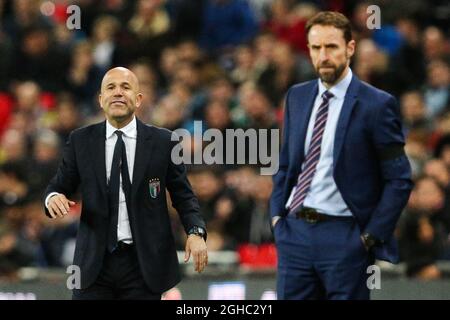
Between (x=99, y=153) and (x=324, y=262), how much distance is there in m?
1.38

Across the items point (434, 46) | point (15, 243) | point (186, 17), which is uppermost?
point (186, 17)

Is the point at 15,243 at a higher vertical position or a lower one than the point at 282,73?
lower

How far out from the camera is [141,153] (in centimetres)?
626

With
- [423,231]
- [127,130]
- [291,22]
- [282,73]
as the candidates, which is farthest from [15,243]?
[127,130]

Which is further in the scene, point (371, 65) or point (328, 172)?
point (371, 65)

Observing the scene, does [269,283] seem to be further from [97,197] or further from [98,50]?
[98,50]

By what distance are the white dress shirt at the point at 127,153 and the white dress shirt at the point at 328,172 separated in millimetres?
1079

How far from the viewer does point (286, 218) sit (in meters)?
6.91

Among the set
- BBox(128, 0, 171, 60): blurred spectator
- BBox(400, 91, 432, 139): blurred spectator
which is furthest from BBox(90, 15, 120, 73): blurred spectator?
BBox(400, 91, 432, 139): blurred spectator

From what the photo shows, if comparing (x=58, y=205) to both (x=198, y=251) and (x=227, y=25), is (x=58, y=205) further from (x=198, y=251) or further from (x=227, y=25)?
(x=227, y=25)

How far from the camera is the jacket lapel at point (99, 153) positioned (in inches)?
244

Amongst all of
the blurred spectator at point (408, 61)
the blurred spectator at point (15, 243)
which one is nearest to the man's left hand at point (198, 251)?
the blurred spectator at point (15, 243)

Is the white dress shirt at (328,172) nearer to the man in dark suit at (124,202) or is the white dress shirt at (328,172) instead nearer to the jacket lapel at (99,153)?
the man in dark suit at (124,202)

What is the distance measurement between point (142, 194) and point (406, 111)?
533 centimetres
